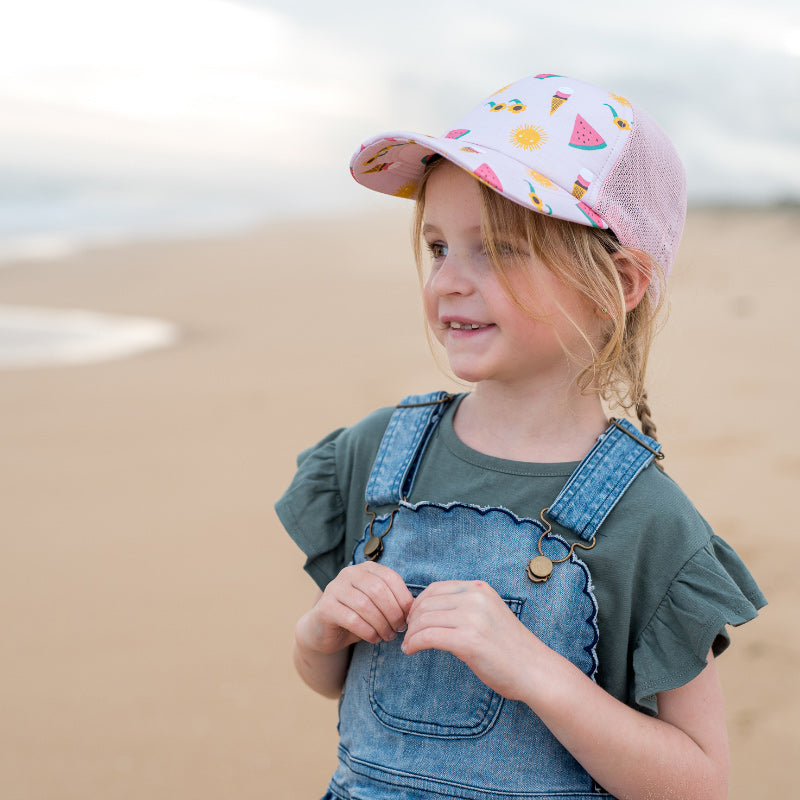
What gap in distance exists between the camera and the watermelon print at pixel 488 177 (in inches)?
53.7

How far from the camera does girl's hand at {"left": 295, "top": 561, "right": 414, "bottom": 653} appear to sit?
4.57 ft

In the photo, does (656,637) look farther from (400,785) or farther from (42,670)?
(42,670)

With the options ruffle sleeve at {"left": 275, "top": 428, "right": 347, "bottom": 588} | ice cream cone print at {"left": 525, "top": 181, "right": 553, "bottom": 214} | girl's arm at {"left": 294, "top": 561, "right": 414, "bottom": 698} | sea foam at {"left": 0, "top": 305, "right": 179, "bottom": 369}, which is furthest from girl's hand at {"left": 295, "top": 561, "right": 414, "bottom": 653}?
sea foam at {"left": 0, "top": 305, "right": 179, "bottom": 369}

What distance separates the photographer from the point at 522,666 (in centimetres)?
130

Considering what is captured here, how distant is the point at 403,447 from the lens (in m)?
1.65

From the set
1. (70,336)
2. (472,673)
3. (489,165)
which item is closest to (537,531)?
(472,673)

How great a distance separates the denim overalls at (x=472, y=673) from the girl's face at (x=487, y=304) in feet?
0.59

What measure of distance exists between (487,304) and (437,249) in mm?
174

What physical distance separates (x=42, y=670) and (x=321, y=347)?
4617 mm

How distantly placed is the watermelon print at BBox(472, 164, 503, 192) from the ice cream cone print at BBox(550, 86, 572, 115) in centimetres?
20

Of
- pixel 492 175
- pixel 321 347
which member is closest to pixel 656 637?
→ pixel 492 175

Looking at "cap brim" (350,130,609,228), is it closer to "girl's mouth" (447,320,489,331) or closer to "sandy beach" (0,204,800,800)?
"girl's mouth" (447,320,489,331)

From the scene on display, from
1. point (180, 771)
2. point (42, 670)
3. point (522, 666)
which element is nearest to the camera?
point (522, 666)

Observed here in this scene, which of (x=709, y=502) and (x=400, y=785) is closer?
(x=400, y=785)
